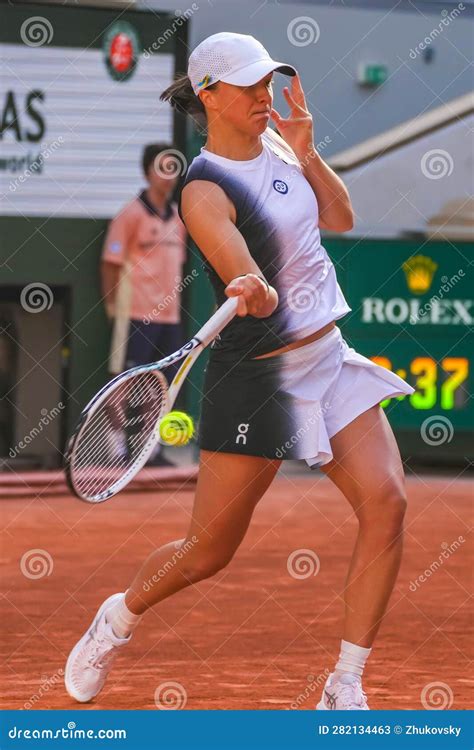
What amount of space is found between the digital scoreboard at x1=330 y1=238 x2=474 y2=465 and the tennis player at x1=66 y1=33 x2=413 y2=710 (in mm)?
6681

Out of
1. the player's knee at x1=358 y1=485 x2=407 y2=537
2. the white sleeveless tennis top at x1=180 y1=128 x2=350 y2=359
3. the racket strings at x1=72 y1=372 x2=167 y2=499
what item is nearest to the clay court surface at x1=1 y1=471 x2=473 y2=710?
the player's knee at x1=358 y1=485 x2=407 y2=537

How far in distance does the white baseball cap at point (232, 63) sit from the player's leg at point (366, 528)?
0.89 meters

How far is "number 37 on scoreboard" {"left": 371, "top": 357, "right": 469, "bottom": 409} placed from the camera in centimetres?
1098

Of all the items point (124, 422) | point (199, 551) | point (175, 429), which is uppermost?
point (175, 429)

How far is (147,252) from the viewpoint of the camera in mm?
10883

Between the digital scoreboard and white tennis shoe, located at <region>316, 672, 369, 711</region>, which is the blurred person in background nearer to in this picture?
the digital scoreboard

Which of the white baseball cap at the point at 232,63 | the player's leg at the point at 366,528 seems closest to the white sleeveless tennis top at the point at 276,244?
the white baseball cap at the point at 232,63

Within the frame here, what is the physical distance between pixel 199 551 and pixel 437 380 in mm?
6927

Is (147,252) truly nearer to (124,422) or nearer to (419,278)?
(419,278)

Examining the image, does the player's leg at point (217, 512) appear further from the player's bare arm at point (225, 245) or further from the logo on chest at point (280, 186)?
the logo on chest at point (280, 186)

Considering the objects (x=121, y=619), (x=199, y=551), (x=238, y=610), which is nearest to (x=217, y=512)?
(x=199, y=551)

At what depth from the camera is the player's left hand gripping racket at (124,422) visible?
388 cm

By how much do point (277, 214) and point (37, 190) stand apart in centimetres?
Answer: 763

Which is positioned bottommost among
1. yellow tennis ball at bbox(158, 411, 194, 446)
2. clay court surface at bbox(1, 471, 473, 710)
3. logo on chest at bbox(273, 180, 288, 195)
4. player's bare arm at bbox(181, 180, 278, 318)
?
clay court surface at bbox(1, 471, 473, 710)
